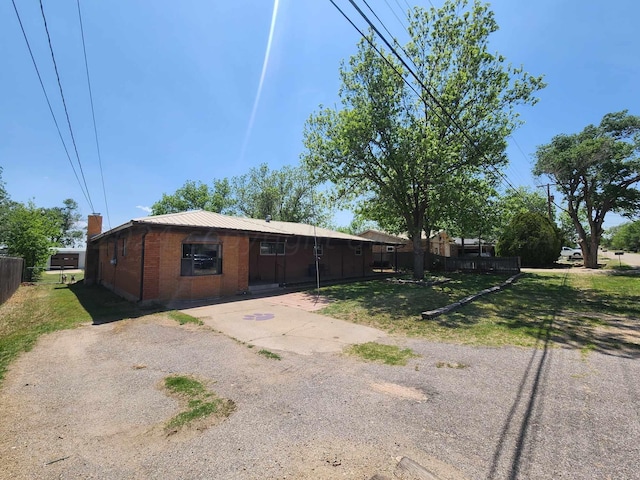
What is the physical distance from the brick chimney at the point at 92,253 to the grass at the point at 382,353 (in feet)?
59.2

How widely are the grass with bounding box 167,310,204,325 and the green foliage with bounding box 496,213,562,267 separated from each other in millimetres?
26297

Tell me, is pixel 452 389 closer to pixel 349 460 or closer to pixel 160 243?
pixel 349 460

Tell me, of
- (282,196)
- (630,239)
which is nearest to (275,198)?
(282,196)

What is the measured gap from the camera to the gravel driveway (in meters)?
2.53

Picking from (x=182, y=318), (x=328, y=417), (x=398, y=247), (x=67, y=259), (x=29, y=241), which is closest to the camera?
(x=328, y=417)

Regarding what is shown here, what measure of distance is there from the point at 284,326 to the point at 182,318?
2862 millimetres

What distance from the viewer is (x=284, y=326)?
7633mm

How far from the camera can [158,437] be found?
9.70 ft

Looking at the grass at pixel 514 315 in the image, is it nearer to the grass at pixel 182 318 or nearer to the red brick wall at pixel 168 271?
the grass at pixel 182 318

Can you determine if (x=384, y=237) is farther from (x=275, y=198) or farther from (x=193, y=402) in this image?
(x=193, y=402)

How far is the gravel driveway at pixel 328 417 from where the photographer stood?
253 centimetres

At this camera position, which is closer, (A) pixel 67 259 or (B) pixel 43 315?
(B) pixel 43 315

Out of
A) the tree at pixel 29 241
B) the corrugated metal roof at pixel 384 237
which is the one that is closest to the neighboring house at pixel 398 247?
the corrugated metal roof at pixel 384 237

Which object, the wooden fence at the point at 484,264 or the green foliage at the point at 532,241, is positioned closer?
the wooden fence at the point at 484,264
